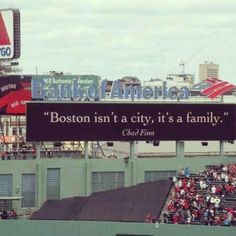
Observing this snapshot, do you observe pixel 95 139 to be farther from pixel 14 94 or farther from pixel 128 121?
pixel 14 94

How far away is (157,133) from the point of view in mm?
46469

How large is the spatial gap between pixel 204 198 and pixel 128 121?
7728 mm

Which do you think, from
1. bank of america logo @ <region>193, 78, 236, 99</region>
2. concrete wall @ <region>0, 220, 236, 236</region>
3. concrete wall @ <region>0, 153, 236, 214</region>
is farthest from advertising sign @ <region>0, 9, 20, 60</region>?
concrete wall @ <region>0, 220, 236, 236</region>

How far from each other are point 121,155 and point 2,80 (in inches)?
504

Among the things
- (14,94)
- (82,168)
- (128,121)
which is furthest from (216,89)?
(14,94)

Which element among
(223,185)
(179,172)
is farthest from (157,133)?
(223,185)

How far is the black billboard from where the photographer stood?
148ft

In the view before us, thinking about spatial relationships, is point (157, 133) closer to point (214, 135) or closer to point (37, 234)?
point (214, 135)

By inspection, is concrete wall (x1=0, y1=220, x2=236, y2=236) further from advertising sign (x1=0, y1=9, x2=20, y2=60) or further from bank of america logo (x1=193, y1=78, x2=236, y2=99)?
bank of america logo (x1=193, y1=78, x2=236, y2=99)

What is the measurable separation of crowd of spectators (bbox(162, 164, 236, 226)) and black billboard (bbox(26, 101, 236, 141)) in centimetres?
260

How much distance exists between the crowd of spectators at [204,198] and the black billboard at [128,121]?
Result: 102 inches

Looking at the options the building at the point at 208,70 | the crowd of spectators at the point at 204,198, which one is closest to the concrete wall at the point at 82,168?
the crowd of spectators at the point at 204,198

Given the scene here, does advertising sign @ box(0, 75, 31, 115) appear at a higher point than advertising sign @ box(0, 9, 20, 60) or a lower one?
lower

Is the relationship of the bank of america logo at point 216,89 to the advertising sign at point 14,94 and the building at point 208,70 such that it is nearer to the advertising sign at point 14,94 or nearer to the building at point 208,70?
the advertising sign at point 14,94
